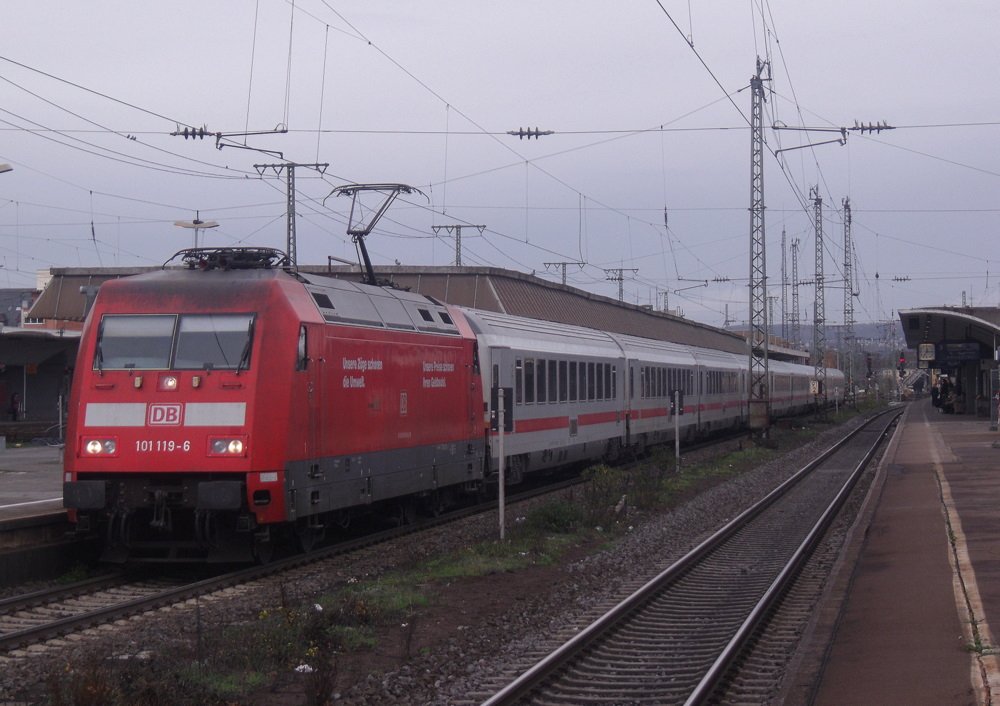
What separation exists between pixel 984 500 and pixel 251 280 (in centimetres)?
1356

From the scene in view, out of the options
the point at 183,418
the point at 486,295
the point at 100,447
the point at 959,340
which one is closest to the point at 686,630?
the point at 183,418

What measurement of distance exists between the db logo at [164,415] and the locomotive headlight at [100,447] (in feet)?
1.51

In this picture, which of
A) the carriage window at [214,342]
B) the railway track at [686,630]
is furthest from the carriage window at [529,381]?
the carriage window at [214,342]

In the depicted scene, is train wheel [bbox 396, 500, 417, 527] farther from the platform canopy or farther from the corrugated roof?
the platform canopy

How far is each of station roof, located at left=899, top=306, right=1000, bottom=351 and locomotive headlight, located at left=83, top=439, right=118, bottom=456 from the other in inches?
1852

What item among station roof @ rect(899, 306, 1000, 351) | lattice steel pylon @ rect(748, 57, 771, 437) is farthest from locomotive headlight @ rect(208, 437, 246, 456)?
station roof @ rect(899, 306, 1000, 351)

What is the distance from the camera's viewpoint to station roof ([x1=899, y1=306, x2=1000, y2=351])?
5709 centimetres

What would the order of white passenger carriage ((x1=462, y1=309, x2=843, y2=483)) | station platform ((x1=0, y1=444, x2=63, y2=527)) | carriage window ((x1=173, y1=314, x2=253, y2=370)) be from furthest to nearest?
white passenger carriage ((x1=462, y1=309, x2=843, y2=483))
station platform ((x1=0, y1=444, x2=63, y2=527))
carriage window ((x1=173, y1=314, x2=253, y2=370))

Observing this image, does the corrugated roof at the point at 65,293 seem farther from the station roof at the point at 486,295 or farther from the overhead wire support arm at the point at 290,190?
the overhead wire support arm at the point at 290,190

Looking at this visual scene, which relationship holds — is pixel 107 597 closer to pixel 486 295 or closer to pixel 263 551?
pixel 263 551

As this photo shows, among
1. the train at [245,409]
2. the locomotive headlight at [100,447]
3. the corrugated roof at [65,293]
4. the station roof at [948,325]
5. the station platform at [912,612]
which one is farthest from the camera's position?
the station roof at [948,325]

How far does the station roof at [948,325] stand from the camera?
187ft

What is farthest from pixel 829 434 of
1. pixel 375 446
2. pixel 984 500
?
pixel 375 446

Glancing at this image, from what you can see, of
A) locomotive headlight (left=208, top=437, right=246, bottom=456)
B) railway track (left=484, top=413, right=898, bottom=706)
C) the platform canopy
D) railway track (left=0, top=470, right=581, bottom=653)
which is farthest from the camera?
the platform canopy
